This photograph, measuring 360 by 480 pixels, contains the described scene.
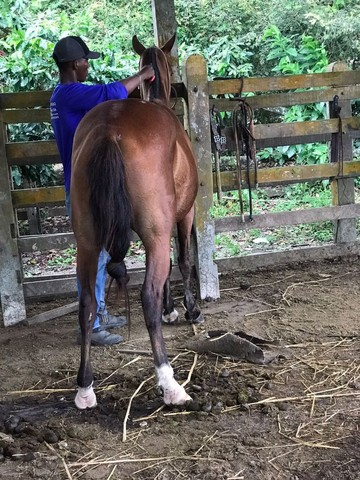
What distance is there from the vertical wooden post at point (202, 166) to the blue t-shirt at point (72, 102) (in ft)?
3.68

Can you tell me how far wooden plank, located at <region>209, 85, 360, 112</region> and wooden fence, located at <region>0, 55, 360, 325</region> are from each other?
10 millimetres

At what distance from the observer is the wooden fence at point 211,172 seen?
192 inches

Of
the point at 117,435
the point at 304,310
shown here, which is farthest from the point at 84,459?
the point at 304,310

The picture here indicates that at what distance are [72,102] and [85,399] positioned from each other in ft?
6.92


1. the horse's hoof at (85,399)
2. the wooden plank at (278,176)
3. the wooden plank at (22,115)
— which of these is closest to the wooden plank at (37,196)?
the wooden plank at (278,176)

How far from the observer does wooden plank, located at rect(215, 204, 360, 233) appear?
544cm

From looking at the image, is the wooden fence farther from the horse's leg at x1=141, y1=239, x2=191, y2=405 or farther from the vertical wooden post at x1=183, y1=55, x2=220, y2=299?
the horse's leg at x1=141, y1=239, x2=191, y2=405

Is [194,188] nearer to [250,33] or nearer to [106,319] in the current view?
[106,319]

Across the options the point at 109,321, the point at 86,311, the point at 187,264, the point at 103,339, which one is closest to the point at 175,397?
the point at 86,311

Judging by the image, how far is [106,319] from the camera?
466 cm

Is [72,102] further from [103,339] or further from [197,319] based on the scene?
[197,319]

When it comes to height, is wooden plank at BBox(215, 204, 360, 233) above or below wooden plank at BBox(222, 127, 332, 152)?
below

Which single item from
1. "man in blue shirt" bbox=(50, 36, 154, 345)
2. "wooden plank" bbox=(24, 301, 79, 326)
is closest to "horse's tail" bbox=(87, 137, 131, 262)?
"man in blue shirt" bbox=(50, 36, 154, 345)

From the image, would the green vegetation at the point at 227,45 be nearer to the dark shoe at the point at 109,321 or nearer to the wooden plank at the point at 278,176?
the wooden plank at the point at 278,176
